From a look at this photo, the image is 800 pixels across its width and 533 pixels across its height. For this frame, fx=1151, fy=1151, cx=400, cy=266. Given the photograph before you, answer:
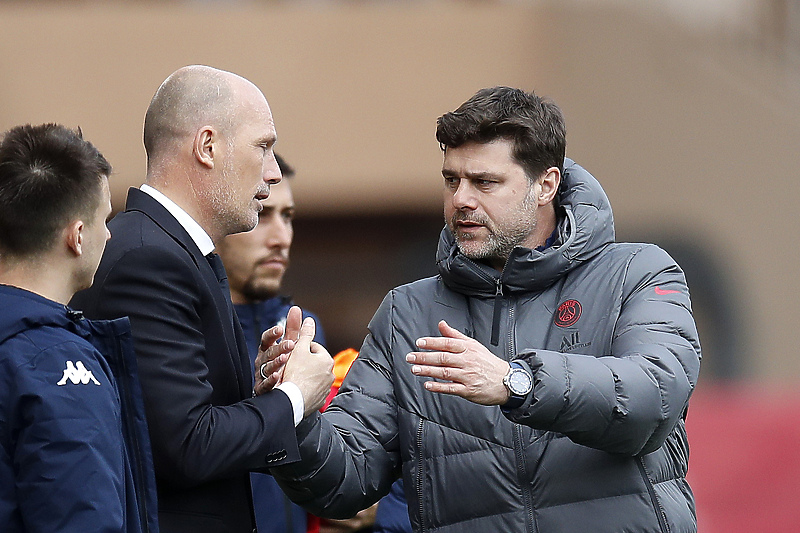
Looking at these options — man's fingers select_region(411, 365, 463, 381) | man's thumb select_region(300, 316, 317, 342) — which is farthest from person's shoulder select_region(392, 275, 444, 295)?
man's fingers select_region(411, 365, 463, 381)

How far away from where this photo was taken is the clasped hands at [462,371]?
2697 millimetres

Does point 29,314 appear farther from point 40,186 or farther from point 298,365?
point 298,365

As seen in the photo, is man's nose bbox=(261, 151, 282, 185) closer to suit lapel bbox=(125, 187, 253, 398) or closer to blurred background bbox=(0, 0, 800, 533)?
suit lapel bbox=(125, 187, 253, 398)

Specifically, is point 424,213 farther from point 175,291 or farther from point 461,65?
point 175,291

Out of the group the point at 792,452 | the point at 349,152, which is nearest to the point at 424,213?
the point at 349,152

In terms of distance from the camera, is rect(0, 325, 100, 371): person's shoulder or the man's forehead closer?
rect(0, 325, 100, 371): person's shoulder

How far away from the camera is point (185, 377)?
8.79 feet

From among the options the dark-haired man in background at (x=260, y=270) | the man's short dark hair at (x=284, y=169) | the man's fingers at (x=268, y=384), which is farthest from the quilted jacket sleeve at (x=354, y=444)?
the man's short dark hair at (x=284, y=169)

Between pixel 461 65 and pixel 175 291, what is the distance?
26.5ft

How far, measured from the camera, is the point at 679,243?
10.7 m

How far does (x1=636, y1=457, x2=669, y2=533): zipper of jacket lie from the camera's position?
9.50 ft

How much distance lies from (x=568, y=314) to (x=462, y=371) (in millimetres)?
545

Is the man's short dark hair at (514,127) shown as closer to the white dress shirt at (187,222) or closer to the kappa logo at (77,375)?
the white dress shirt at (187,222)

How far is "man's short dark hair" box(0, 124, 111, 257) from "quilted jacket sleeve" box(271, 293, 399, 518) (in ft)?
2.69
